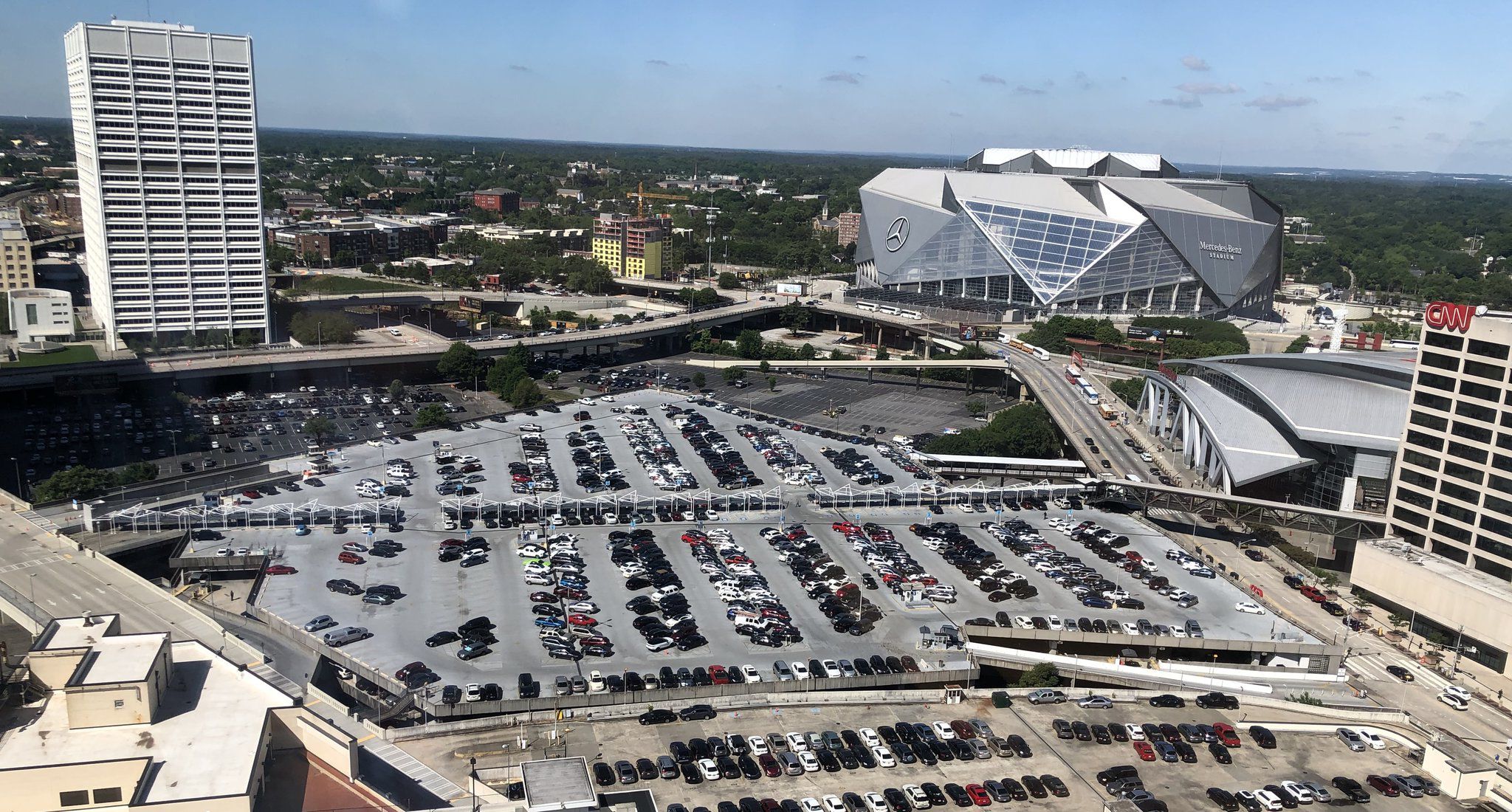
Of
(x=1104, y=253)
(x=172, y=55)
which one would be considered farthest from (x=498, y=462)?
(x=1104, y=253)

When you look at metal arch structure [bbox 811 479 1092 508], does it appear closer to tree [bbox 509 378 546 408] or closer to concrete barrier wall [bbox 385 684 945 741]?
concrete barrier wall [bbox 385 684 945 741]

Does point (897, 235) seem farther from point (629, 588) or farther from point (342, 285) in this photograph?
point (629, 588)

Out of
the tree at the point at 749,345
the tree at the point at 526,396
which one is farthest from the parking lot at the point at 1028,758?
the tree at the point at 749,345

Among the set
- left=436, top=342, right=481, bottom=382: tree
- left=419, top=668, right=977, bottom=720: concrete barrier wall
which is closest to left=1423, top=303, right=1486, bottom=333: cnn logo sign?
left=419, top=668, right=977, bottom=720: concrete barrier wall

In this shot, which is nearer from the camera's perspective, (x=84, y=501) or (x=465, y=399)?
(x=84, y=501)

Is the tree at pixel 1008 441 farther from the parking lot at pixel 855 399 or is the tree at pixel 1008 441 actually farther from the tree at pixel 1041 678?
the tree at pixel 1041 678

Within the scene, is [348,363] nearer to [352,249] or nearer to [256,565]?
[256,565]
